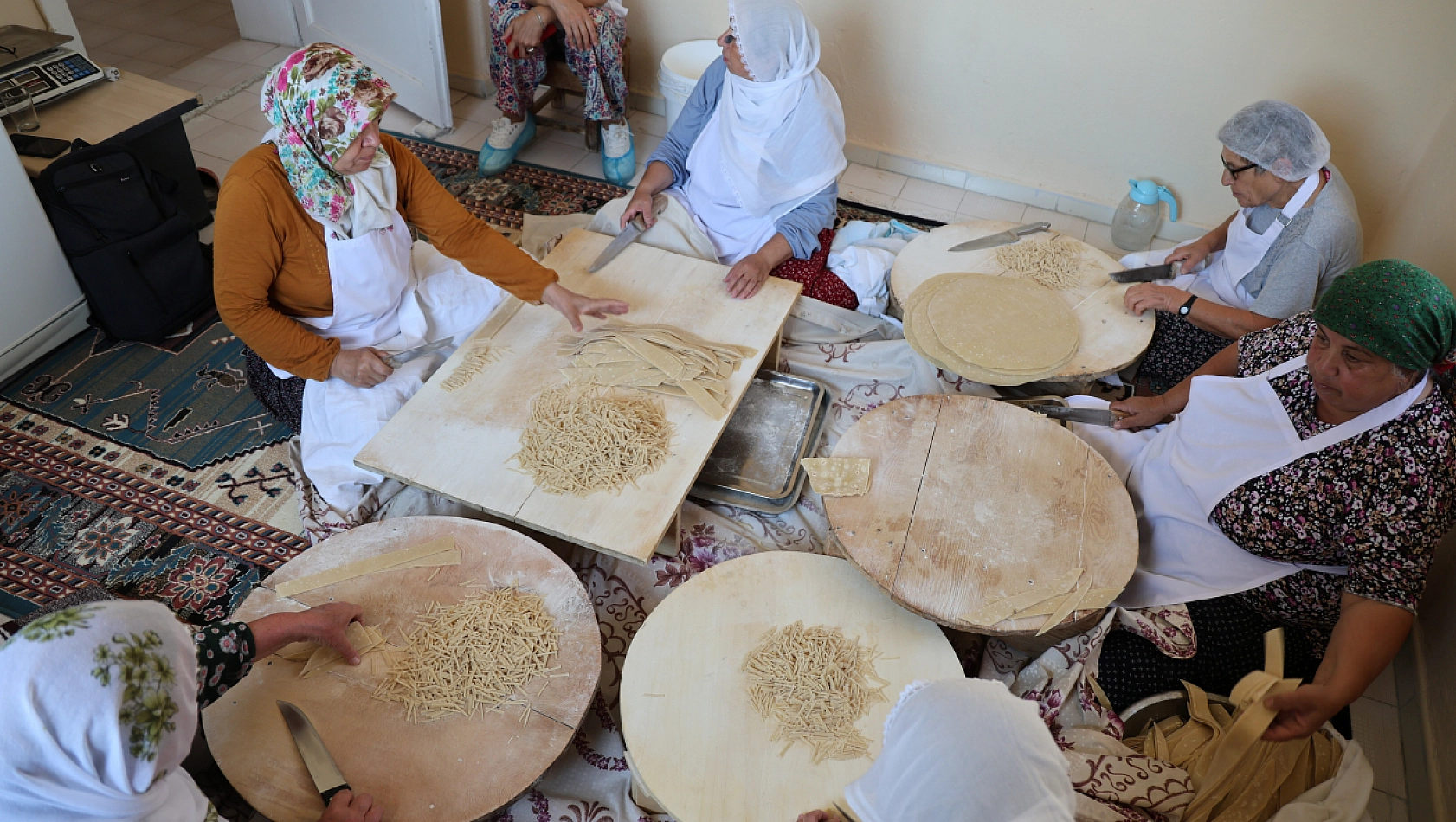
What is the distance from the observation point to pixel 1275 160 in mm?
2484

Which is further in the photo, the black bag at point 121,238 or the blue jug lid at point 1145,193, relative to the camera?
the blue jug lid at point 1145,193

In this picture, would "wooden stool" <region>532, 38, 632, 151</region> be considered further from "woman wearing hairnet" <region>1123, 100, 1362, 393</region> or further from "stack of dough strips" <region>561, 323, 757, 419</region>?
"woman wearing hairnet" <region>1123, 100, 1362, 393</region>

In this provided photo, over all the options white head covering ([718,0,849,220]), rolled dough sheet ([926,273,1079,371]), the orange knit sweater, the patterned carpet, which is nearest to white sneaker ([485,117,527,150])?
white head covering ([718,0,849,220])

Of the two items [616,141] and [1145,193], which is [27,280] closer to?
[616,141]

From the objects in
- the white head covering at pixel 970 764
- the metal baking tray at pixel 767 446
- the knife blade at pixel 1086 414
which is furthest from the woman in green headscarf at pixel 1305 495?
the white head covering at pixel 970 764

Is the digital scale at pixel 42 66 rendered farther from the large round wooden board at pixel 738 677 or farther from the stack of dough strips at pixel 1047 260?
the stack of dough strips at pixel 1047 260

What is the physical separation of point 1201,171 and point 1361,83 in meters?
0.63

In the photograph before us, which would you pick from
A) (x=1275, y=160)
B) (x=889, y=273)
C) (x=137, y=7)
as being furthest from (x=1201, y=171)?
(x=137, y=7)

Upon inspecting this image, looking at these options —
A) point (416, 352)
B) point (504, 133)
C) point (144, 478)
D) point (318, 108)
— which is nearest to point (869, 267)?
point (416, 352)

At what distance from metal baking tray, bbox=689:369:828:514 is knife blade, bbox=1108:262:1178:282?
1.09 meters

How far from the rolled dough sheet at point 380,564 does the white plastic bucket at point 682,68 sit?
2.49 meters

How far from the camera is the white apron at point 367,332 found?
2.26 m

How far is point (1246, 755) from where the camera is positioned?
1.68 m

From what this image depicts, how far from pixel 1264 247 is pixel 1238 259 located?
0.10 meters
